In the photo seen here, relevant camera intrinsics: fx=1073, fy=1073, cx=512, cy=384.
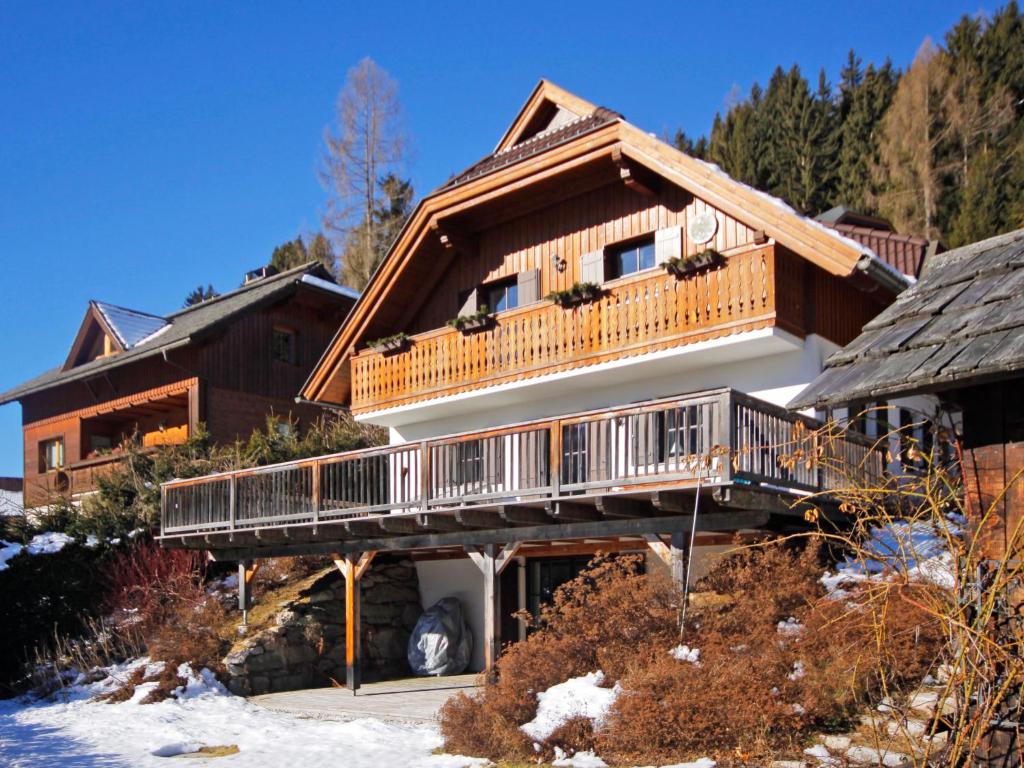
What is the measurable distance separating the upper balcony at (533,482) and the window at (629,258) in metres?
3.03

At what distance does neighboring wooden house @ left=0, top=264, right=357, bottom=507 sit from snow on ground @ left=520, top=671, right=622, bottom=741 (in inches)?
739

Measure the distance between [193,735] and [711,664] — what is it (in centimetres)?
767

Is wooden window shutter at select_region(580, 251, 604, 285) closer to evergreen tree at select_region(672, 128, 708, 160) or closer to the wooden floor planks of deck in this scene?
the wooden floor planks of deck

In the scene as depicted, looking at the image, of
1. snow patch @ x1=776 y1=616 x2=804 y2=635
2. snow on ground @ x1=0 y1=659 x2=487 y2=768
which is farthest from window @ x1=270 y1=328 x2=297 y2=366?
snow patch @ x1=776 y1=616 x2=804 y2=635

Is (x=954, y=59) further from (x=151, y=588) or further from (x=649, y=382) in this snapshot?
(x=151, y=588)

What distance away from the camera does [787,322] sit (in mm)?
15109

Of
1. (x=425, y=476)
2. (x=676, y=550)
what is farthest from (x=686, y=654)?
(x=425, y=476)


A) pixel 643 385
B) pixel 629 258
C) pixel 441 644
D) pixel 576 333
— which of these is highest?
pixel 629 258

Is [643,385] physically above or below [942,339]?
above

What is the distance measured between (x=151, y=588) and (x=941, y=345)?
681 inches

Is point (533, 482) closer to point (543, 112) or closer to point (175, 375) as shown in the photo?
point (543, 112)

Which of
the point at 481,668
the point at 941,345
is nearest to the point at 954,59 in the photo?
the point at 481,668

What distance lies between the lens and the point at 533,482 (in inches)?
584

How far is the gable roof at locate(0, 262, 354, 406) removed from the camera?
29.0 metres
